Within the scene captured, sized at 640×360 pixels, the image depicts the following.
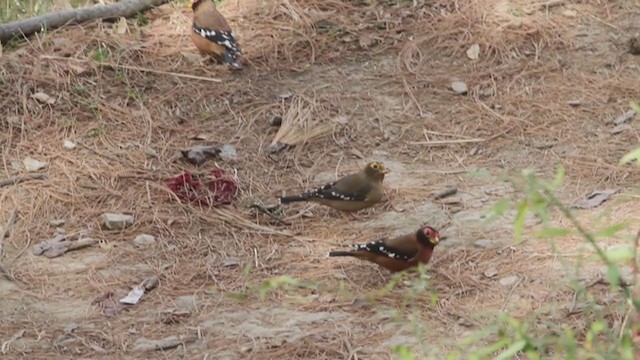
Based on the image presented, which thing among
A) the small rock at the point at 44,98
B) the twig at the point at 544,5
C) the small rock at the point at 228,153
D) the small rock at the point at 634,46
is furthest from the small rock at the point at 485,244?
the small rock at the point at 44,98

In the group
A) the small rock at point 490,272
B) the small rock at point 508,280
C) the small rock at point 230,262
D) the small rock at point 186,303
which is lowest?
the small rock at point 230,262

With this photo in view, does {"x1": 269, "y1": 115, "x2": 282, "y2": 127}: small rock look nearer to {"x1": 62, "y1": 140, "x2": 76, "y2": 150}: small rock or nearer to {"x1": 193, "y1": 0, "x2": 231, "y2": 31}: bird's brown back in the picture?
{"x1": 193, "y1": 0, "x2": 231, "y2": 31}: bird's brown back

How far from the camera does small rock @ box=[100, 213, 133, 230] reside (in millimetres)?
5836

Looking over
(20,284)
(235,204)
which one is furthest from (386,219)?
(20,284)

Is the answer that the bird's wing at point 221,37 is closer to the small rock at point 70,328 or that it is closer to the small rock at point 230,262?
the small rock at point 230,262

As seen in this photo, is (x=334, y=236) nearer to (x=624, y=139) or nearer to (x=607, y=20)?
(x=624, y=139)

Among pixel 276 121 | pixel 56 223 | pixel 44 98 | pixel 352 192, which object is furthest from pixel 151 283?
pixel 44 98

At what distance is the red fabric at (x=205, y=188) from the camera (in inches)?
239

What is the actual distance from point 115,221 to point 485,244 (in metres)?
1.86

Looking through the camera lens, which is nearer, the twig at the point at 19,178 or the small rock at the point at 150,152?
the twig at the point at 19,178

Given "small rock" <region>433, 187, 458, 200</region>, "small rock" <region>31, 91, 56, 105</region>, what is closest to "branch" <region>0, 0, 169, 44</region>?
"small rock" <region>31, 91, 56, 105</region>

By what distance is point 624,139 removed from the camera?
639cm

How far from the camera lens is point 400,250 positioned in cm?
525

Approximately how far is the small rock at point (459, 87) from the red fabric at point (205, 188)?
160 centimetres
